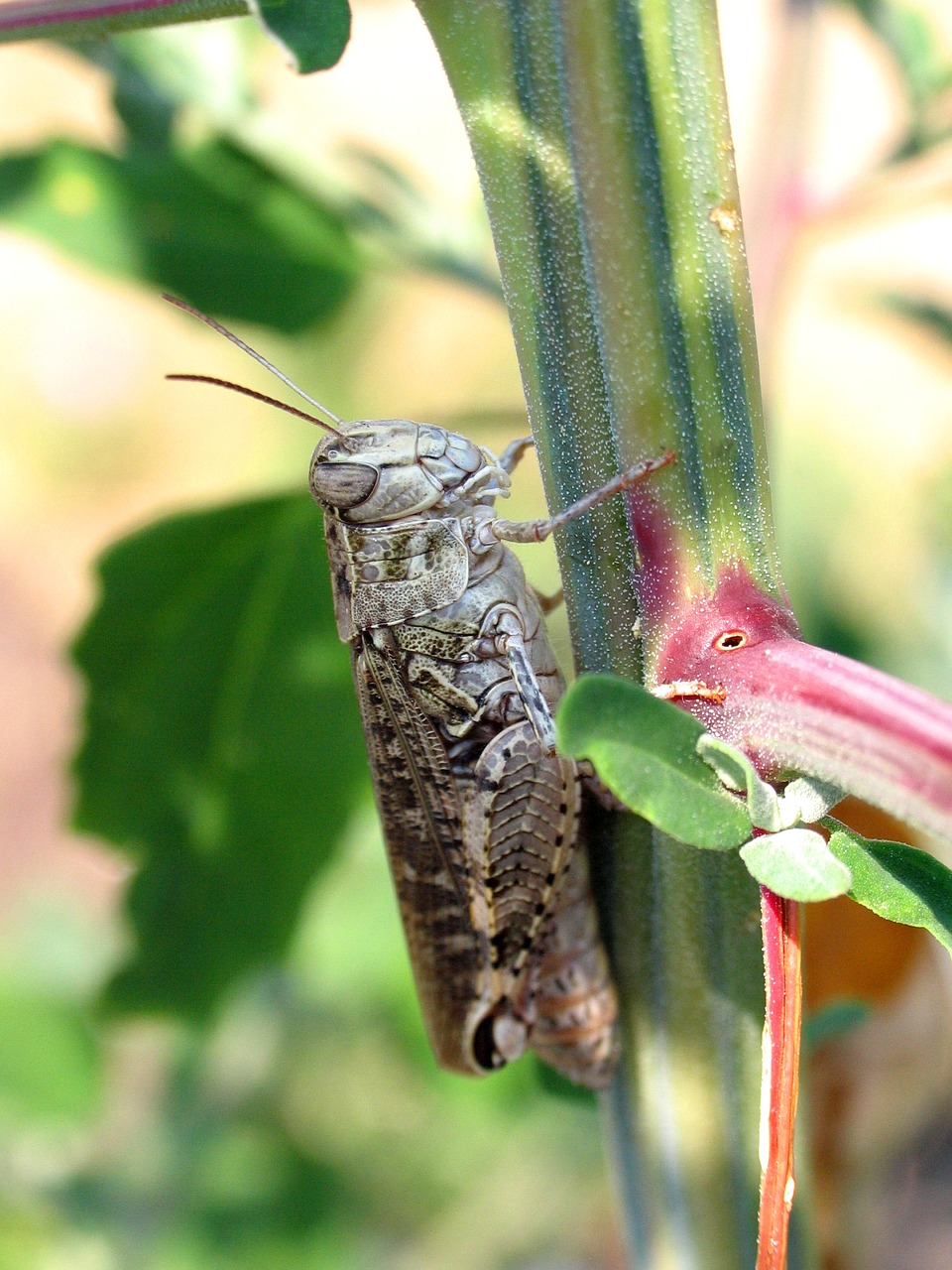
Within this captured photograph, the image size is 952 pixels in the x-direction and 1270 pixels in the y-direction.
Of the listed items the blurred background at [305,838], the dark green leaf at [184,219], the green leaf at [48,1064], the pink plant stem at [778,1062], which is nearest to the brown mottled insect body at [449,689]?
the blurred background at [305,838]

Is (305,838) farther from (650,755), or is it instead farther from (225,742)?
(650,755)

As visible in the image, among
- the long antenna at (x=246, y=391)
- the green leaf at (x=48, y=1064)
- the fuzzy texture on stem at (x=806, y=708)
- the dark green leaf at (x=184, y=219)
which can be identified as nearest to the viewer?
the fuzzy texture on stem at (x=806, y=708)

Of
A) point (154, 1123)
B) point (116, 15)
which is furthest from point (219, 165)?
point (154, 1123)

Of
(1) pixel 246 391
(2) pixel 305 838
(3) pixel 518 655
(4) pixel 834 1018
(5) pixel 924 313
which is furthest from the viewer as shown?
(5) pixel 924 313

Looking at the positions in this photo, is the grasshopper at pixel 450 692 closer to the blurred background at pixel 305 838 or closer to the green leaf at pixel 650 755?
the blurred background at pixel 305 838

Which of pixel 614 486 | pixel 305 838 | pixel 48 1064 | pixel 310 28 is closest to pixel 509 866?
pixel 305 838

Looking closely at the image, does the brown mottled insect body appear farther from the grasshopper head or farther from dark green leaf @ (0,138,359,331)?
dark green leaf @ (0,138,359,331)

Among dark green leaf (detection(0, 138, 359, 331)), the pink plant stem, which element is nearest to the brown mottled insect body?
dark green leaf (detection(0, 138, 359, 331))
